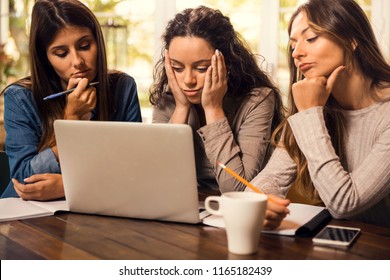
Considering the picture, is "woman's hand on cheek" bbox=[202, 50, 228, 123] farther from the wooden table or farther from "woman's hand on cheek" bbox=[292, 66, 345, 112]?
the wooden table

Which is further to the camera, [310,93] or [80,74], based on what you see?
[80,74]

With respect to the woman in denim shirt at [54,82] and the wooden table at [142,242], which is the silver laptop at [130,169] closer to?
the wooden table at [142,242]

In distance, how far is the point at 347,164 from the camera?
1.45 metres

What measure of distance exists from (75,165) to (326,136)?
577mm

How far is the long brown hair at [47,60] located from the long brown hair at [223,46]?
202 millimetres

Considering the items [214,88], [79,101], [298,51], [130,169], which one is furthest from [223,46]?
[130,169]

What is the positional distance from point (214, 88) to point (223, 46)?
18 cm

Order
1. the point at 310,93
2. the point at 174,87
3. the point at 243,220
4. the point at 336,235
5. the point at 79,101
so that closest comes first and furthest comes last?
the point at 243,220
the point at 336,235
the point at 310,93
the point at 79,101
the point at 174,87

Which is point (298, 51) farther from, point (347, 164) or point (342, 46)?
point (347, 164)

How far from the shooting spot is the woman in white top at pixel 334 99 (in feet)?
4.23

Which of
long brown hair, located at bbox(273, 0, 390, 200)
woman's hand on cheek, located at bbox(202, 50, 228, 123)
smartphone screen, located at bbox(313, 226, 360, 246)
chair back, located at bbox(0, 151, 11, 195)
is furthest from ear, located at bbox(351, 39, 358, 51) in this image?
chair back, located at bbox(0, 151, 11, 195)

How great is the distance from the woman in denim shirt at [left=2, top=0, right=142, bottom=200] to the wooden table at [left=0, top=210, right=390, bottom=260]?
0.50 m

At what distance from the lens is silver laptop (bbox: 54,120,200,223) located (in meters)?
1.07
